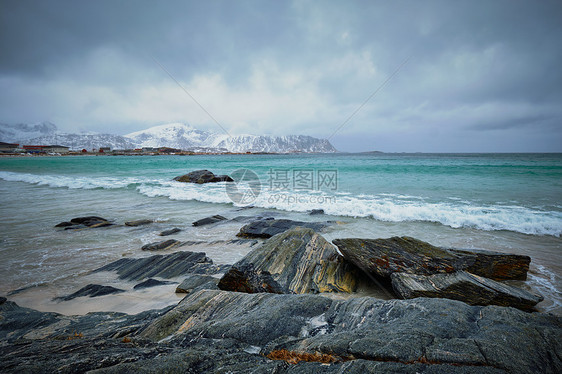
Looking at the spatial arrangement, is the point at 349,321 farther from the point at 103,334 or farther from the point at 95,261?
the point at 95,261

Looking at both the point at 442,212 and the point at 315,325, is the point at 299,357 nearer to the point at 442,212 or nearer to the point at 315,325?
the point at 315,325

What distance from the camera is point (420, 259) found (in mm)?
4789

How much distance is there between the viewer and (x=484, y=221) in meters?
9.43

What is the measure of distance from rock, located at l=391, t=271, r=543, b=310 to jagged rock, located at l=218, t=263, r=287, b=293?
2.22 m

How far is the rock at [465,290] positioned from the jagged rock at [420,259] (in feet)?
0.73

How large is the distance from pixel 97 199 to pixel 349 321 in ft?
61.5

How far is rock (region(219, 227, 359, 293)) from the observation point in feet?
14.6

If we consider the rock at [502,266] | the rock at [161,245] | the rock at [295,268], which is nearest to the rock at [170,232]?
the rock at [161,245]

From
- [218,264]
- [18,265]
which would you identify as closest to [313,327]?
[218,264]

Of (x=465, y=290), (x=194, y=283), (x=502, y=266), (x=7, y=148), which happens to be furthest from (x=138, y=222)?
(x=7, y=148)

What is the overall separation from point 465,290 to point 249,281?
3.82 metres

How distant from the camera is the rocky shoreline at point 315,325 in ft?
6.34

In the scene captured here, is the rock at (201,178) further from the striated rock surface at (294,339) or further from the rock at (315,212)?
the striated rock surface at (294,339)

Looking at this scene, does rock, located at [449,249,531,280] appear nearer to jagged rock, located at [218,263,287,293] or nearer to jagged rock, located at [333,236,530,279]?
jagged rock, located at [333,236,530,279]
